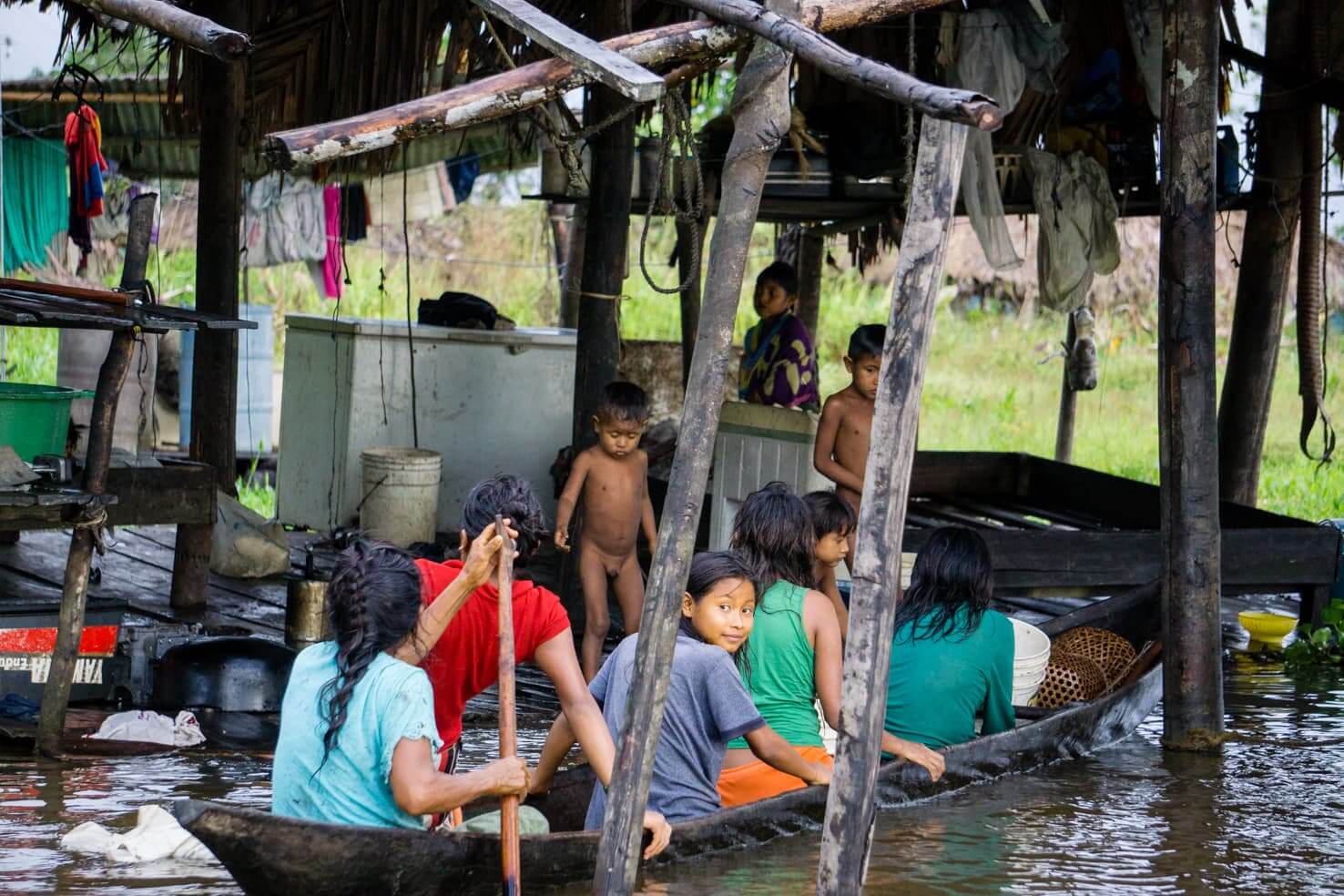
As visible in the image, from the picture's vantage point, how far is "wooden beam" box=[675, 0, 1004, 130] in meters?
3.33

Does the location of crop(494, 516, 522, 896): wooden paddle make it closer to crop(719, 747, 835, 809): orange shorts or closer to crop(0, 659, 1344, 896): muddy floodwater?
crop(0, 659, 1344, 896): muddy floodwater

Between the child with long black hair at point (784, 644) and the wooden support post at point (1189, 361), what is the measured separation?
1805 millimetres

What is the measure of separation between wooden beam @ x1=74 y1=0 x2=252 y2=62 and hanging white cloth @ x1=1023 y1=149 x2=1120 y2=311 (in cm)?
555

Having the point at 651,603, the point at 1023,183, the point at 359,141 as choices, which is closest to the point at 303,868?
the point at 651,603

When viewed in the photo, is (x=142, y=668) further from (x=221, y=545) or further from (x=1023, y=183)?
(x=1023, y=183)

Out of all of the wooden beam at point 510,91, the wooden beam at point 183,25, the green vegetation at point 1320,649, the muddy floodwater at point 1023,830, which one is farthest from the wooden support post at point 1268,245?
the wooden beam at point 183,25

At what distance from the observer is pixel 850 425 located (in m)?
6.98

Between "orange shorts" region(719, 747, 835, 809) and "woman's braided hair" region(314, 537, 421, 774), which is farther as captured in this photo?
"orange shorts" region(719, 747, 835, 809)

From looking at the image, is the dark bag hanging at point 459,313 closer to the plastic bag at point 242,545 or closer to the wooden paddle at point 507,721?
the plastic bag at point 242,545

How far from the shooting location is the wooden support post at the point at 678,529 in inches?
141

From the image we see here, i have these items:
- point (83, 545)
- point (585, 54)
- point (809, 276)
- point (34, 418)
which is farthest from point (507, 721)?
point (809, 276)

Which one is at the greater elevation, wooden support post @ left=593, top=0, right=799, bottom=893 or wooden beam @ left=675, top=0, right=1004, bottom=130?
wooden beam @ left=675, top=0, right=1004, bottom=130

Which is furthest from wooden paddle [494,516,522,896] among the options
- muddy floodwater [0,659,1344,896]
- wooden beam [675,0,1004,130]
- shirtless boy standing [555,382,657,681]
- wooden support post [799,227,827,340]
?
wooden support post [799,227,827,340]

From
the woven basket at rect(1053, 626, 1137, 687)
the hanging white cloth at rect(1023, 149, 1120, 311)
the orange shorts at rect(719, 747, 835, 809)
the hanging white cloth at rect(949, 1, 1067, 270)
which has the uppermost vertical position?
the hanging white cloth at rect(949, 1, 1067, 270)
